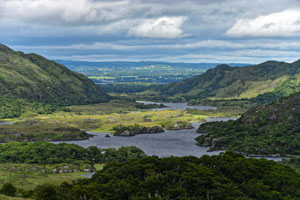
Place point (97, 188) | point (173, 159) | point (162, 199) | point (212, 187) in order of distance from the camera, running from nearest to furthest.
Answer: point (162, 199) < point (212, 187) < point (97, 188) < point (173, 159)

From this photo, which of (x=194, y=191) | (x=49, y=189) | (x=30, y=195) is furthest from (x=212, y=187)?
(x=30, y=195)

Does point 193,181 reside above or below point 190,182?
above

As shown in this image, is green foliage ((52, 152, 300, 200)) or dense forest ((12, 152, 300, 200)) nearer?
dense forest ((12, 152, 300, 200))

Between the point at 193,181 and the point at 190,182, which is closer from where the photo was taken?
the point at 193,181

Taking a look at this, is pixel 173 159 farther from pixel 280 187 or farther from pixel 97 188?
pixel 280 187

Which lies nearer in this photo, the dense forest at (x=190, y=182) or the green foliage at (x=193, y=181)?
the dense forest at (x=190, y=182)
